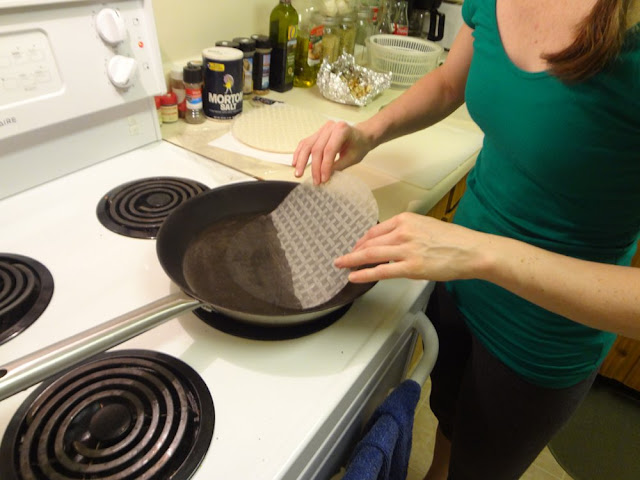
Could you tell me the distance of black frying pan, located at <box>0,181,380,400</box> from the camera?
0.35 m

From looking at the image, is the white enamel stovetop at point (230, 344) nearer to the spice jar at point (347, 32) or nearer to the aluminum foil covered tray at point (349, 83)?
the aluminum foil covered tray at point (349, 83)

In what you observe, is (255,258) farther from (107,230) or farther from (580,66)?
(580,66)

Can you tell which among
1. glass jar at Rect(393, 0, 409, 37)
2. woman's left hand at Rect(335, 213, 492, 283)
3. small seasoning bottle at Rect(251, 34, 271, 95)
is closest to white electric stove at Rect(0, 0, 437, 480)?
woman's left hand at Rect(335, 213, 492, 283)

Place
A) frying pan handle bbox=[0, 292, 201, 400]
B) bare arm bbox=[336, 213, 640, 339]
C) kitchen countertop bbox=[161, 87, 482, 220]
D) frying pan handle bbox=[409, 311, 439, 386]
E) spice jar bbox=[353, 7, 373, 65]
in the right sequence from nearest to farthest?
frying pan handle bbox=[0, 292, 201, 400] → bare arm bbox=[336, 213, 640, 339] → frying pan handle bbox=[409, 311, 439, 386] → kitchen countertop bbox=[161, 87, 482, 220] → spice jar bbox=[353, 7, 373, 65]

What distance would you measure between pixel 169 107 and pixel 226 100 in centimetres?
12

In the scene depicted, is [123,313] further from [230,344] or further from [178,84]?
[178,84]

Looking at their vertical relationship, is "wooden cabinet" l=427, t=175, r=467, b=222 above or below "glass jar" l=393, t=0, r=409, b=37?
below

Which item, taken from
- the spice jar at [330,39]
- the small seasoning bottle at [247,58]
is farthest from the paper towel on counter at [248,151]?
the spice jar at [330,39]

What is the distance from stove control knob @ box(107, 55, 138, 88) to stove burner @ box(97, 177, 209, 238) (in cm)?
16

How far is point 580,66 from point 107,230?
63cm

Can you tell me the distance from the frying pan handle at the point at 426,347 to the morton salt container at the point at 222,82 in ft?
2.11

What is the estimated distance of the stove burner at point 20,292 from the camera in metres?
0.50

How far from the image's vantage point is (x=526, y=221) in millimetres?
600

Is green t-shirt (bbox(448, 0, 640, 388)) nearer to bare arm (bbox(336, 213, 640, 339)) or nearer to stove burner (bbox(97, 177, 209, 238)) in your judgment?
bare arm (bbox(336, 213, 640, 339))
